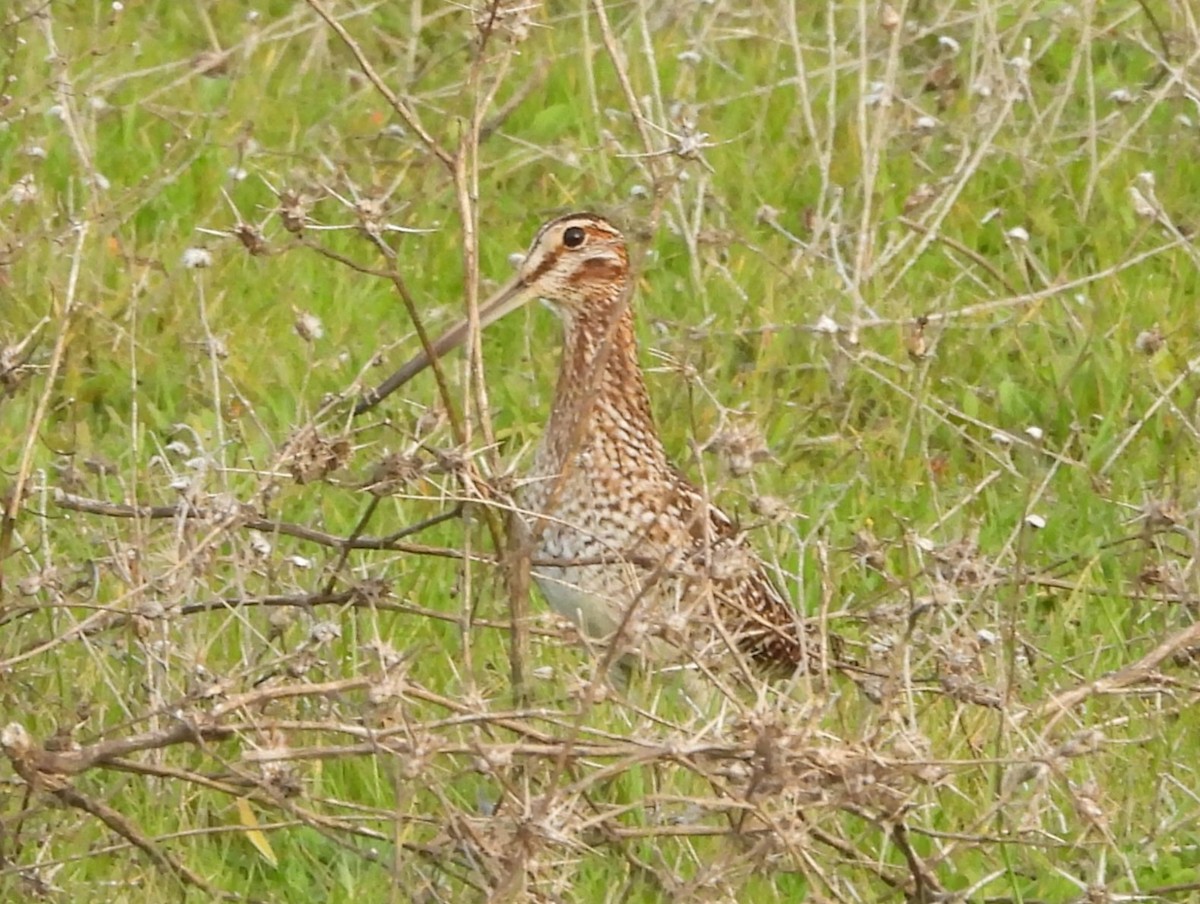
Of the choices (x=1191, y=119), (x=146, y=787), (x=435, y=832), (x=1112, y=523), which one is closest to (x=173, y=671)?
(x=146, y=787)

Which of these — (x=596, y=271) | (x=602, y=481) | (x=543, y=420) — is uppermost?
(x=596, y=271)

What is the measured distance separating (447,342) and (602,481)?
0.37 m

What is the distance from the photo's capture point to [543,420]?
6289mm

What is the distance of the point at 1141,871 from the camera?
4.32 meters

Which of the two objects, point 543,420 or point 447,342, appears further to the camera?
point 543,420

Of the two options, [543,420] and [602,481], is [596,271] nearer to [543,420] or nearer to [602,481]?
[602,481]

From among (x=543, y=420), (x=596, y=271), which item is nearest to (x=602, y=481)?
(x=596, y=271)

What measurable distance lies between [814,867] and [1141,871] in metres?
0.90

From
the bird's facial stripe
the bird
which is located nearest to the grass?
the bird

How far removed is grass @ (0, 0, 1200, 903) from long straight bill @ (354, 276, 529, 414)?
18cm

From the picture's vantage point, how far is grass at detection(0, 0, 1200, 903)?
385 cm

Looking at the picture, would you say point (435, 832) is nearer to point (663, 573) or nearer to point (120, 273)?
point (663, 573)

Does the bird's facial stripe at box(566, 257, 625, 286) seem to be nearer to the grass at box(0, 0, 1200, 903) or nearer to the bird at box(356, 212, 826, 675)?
the bird at box(356, 212, 826, 675)

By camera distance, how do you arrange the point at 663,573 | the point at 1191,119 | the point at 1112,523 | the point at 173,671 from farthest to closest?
the point at 1191,119, the point at 1112,523, the point at 173,671, the point at 663,573
